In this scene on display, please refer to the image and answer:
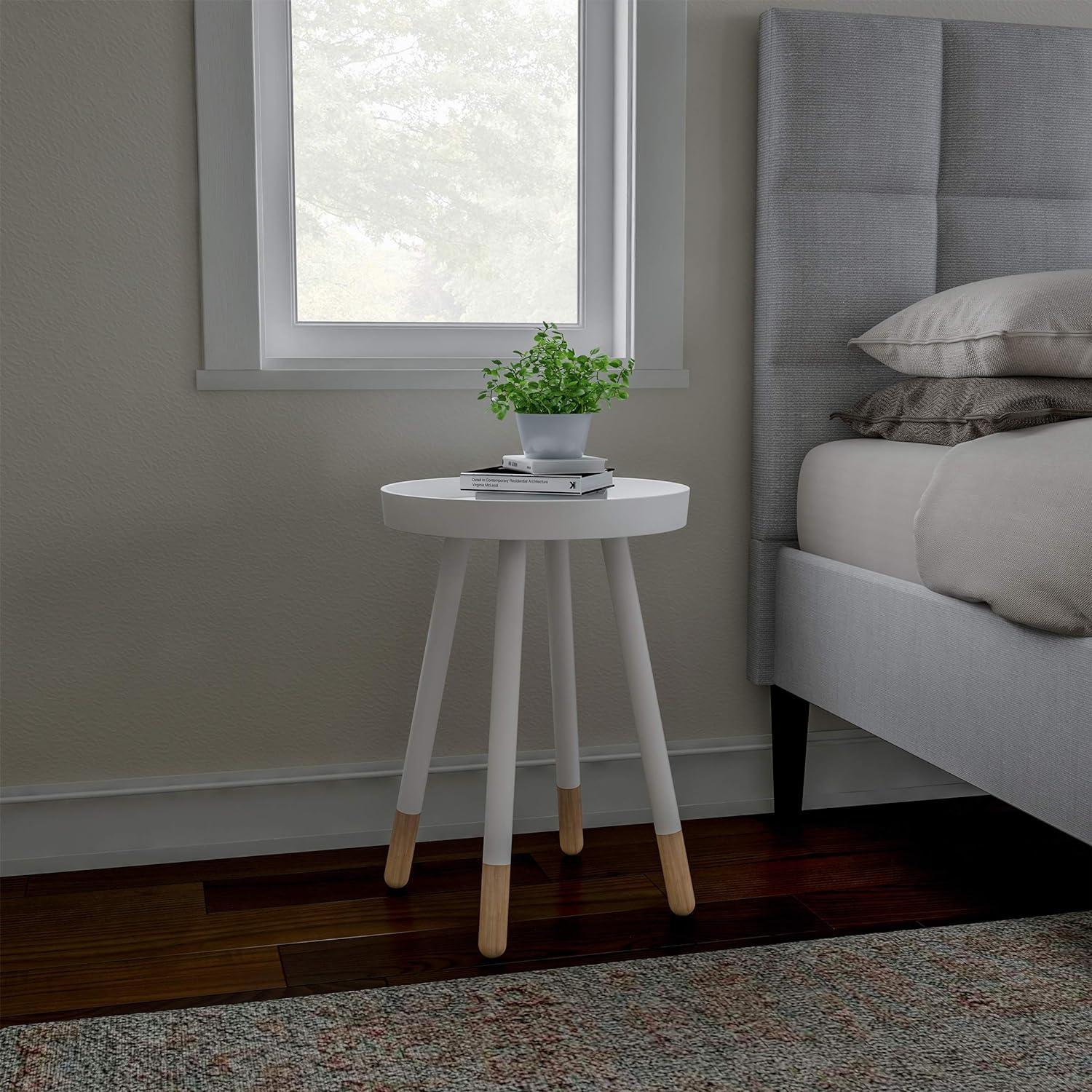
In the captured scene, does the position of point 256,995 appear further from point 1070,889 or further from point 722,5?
point 722,5

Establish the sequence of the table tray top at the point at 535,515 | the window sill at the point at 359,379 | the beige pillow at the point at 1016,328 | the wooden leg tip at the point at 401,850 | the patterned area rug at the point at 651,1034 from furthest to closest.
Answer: the window sill at the point at 359,379, the wooden leg tip at the point at 401,850, the beige pillow at the point at 1016,328, the table tray top at the point at 535,515, the patterned area rug at the point at 651,1034

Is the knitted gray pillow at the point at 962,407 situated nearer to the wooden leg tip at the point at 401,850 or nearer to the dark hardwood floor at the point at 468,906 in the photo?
the dark hardwood floor at the point at 468,906

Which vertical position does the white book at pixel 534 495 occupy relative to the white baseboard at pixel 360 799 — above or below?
above

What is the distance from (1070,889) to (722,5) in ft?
5.11

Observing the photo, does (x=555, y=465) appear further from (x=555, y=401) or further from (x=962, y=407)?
(x=962, y=407)

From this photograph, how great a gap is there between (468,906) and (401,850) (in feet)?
0.44

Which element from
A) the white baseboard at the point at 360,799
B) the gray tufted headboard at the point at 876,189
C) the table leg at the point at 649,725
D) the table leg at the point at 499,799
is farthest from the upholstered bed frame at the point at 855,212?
the table leg at the point at 499,799

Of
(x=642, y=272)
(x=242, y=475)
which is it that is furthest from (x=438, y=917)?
(x=642, y=272)

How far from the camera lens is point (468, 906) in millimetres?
1706

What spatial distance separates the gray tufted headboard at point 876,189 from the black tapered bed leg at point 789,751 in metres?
0.07

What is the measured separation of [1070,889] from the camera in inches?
69.1

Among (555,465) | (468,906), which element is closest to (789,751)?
(468,906)

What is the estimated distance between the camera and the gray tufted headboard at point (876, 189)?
195cm

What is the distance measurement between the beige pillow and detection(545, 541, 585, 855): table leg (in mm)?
655
